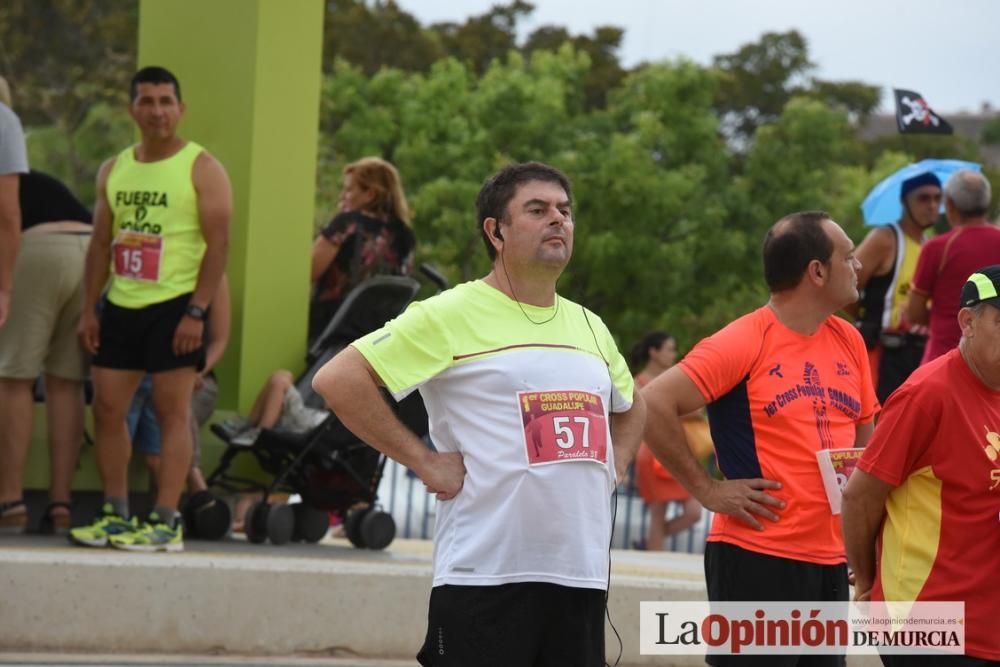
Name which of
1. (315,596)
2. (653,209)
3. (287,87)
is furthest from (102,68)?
(315,596)

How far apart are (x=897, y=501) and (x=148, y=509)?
18.1ft

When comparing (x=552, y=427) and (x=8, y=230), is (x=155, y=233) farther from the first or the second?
(x=552, y=427)

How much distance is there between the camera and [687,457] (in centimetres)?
548

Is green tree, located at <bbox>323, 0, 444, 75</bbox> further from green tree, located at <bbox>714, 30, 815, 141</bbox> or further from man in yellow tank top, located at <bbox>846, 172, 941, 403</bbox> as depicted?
man in yellow tank top, located at <bbox>846, 172, 941, 403</bbox>

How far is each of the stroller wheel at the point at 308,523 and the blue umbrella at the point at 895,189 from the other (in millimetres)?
3552

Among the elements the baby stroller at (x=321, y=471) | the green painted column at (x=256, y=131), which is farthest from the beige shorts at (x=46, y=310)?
the green painted column at (x=256, y=131)

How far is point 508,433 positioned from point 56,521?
480cm

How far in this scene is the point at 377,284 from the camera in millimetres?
9203

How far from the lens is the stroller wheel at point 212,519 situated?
890cm

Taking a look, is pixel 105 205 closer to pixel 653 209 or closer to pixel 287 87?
pixel 287 87

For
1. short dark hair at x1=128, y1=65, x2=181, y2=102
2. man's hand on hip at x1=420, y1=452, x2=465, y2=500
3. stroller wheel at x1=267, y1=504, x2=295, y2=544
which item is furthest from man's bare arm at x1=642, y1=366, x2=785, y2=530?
stroller wheel at x1=267, y1=504, x2=295, y2=544

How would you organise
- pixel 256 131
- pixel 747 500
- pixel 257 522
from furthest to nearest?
pixel 256 131
pixel 257 522
pixel 747 500

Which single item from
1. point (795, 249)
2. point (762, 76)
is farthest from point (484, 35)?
point (795, 249)

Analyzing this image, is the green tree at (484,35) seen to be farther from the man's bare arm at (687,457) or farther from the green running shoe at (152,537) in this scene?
the man's bare arm at (687,457)
